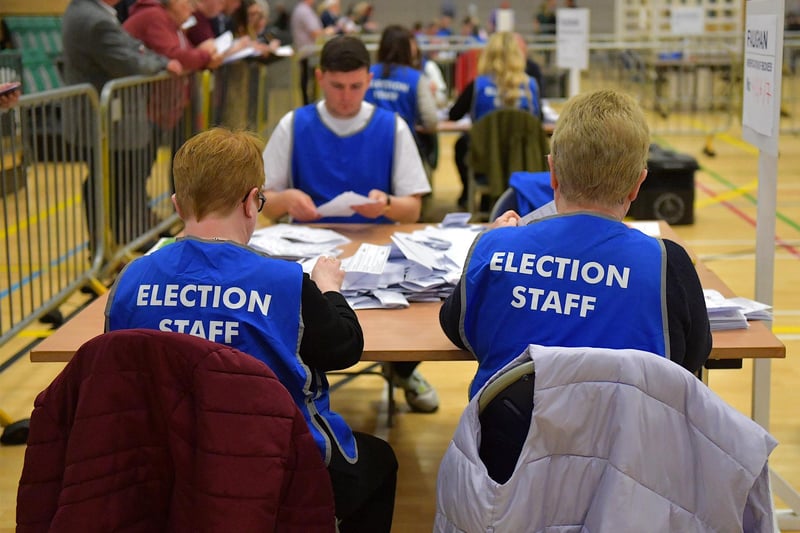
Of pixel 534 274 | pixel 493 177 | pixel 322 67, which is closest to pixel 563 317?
pixel 534 274

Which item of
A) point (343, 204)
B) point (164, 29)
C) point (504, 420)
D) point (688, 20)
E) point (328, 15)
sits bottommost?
point (504, 420)

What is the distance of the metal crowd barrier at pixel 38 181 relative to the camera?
418 cm

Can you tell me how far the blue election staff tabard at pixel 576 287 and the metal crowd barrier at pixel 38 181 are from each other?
247cm

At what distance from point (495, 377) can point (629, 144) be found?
53 cm

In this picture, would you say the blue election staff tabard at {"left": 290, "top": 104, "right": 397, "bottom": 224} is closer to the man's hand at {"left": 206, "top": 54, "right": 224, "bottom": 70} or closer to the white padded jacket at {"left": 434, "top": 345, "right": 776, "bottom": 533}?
the white padded jacket at {"left": 434, "top": 345, "right": 776, "bottom": 533}

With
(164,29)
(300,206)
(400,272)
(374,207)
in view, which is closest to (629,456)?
(400,272)

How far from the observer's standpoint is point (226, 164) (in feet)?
6.88

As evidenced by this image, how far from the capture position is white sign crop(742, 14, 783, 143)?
2.77 meters

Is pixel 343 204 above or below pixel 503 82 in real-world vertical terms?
below

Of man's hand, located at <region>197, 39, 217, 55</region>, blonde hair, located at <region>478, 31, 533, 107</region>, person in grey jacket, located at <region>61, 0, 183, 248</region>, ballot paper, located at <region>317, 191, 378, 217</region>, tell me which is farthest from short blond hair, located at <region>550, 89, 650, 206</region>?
man's hand, located at <region>197, 39, 217, 55</region>

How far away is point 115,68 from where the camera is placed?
5664 millimetres

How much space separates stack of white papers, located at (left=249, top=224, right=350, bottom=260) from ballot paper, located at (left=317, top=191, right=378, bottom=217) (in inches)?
3.8

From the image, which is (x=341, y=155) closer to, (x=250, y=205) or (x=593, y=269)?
(x=250, y=205)

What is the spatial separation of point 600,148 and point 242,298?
740 mm
